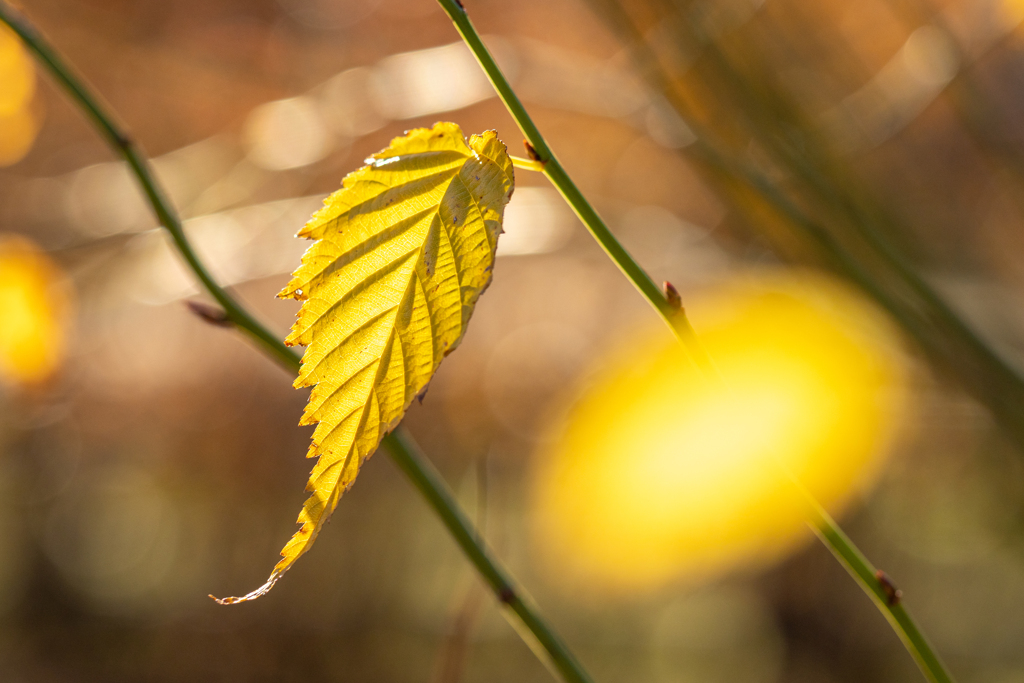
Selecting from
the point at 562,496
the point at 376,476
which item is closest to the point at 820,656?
the point at 562,496

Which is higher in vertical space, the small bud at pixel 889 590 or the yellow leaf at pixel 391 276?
the yellow leaf at pixel 391 276

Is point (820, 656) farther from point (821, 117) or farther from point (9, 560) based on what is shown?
point (9, 560)

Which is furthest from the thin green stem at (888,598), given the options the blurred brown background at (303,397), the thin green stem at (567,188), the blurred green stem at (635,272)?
the blurred brown background at (303,397)

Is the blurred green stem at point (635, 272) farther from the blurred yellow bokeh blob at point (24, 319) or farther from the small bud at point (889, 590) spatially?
the blurred yellow bokeh blob at point (24, 319)

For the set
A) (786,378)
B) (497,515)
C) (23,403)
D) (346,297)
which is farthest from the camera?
(23,403)

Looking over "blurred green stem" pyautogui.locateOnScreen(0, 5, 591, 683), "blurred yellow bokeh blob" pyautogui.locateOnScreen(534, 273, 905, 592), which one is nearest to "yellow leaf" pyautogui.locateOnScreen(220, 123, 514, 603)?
"blurred green stem" pyautogui.locateOnScreen(0, 5, 591, 683)

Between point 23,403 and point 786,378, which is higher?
point 23,403

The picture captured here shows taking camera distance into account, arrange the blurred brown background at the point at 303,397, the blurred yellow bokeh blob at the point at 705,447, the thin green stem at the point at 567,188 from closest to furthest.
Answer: the thin green stem at the point at 567,188 < the blurred yellow bokeh blob at the point at 705,447 < the blurred brown background at the point at 303,397
